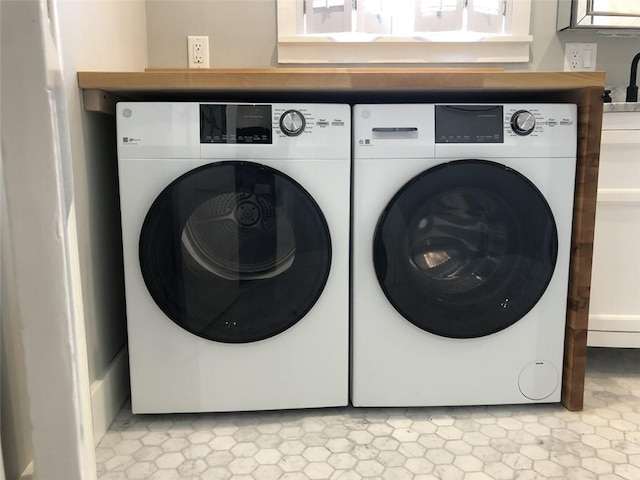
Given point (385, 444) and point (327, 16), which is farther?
point (327, 16)

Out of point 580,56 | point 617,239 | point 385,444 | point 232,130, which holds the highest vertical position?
point 580,56

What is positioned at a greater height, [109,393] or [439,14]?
[439,14]

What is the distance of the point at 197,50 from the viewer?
6.38ft

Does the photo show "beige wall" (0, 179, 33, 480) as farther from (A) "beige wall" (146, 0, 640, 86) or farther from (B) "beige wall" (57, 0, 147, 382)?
(A) "beige wall" (146, 0, 640, 86)

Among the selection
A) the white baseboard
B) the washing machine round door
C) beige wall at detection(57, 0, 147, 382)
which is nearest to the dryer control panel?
beige wall at detection(57, 0, 147, 382)

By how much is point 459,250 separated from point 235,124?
1.99 feet

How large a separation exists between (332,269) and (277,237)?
0.50 feet

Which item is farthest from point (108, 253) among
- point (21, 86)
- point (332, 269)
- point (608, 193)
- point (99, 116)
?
point (608, 193)

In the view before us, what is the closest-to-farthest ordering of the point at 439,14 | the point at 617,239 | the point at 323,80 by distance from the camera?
the point at 323,80 → the point at 617,239 → the point at 439,14

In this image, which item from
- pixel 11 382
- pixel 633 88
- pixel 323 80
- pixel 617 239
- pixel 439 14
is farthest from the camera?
pixel 439 14

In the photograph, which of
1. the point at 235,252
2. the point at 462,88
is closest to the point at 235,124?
the point at 235,252

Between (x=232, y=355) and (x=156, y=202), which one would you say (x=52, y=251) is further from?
(x=232, y=355)

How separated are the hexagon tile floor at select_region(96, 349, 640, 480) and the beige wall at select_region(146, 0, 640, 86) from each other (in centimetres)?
121

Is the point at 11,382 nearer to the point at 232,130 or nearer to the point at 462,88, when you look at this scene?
the point at 232,130
